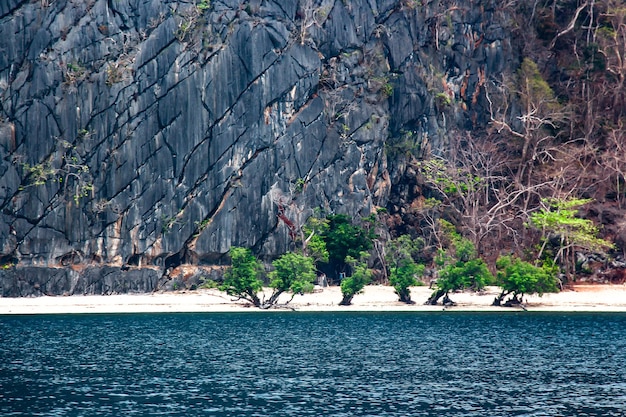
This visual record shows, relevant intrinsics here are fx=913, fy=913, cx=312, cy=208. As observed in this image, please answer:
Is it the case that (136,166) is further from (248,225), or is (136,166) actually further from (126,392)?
(126,392)

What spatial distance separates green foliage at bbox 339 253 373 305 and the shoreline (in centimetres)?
78

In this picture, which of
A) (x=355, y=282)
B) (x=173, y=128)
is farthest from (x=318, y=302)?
(x=173, y=128)

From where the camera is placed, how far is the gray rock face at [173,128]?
196 ft

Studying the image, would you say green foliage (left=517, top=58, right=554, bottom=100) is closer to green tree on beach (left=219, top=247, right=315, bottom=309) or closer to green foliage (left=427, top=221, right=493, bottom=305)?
green foliage (left=427, top=221, right=493, bottom=305)

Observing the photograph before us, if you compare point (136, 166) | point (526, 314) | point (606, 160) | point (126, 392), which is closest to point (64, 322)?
point (136, 166)

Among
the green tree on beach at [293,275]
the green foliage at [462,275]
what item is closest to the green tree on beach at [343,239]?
the green tree on beach at [293,275]

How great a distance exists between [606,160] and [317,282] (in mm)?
23020

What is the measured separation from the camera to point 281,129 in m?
63.7

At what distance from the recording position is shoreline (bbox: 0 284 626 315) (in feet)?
187

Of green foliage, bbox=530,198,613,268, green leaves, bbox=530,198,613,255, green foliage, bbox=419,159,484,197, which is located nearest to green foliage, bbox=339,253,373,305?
green foliage, bbox=419,159,484,197

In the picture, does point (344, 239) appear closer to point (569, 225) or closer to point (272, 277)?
point (272, 277)

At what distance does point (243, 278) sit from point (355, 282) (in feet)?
22.8

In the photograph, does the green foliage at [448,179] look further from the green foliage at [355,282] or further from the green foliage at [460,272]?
the green foliage at [355,282]

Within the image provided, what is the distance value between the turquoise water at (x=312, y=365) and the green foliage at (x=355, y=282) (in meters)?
2.52
